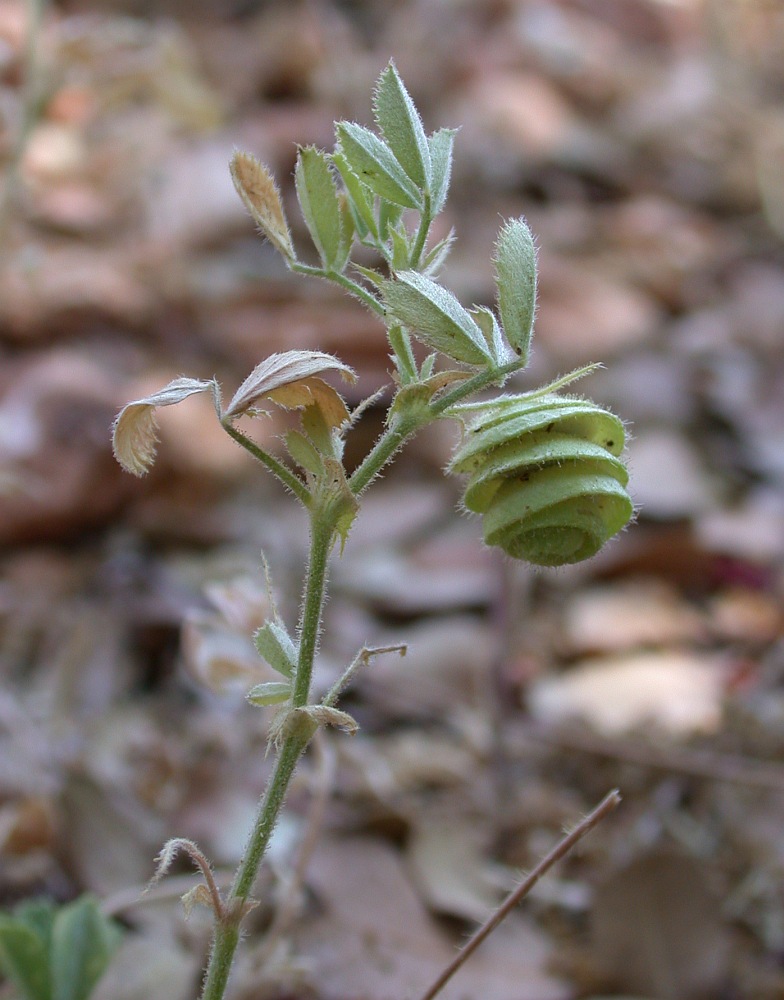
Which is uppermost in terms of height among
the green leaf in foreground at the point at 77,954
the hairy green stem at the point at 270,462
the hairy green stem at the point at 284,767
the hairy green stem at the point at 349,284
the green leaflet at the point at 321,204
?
the green leaflet at the point at 321,204

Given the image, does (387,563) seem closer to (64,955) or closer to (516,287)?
(64,955)

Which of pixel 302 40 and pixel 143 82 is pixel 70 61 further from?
pixel 302 40

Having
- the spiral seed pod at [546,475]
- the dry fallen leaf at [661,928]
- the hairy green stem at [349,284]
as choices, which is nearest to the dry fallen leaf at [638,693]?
the dry fallen leaf at [661,928]

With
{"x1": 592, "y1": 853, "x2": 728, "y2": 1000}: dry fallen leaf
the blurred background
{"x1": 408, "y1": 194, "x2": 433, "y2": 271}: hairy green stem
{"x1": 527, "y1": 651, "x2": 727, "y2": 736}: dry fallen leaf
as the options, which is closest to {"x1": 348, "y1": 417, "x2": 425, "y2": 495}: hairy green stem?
{"x1": 408, "y1": 194, "x2": 433, "y2": 271}: hairy green stem

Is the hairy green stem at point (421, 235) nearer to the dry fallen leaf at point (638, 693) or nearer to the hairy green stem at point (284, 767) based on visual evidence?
the hairy green stem at point (284, 767)

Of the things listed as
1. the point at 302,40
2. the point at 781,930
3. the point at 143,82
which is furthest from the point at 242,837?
the point at 302,40

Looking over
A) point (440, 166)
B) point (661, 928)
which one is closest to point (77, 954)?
point (661, 928)
